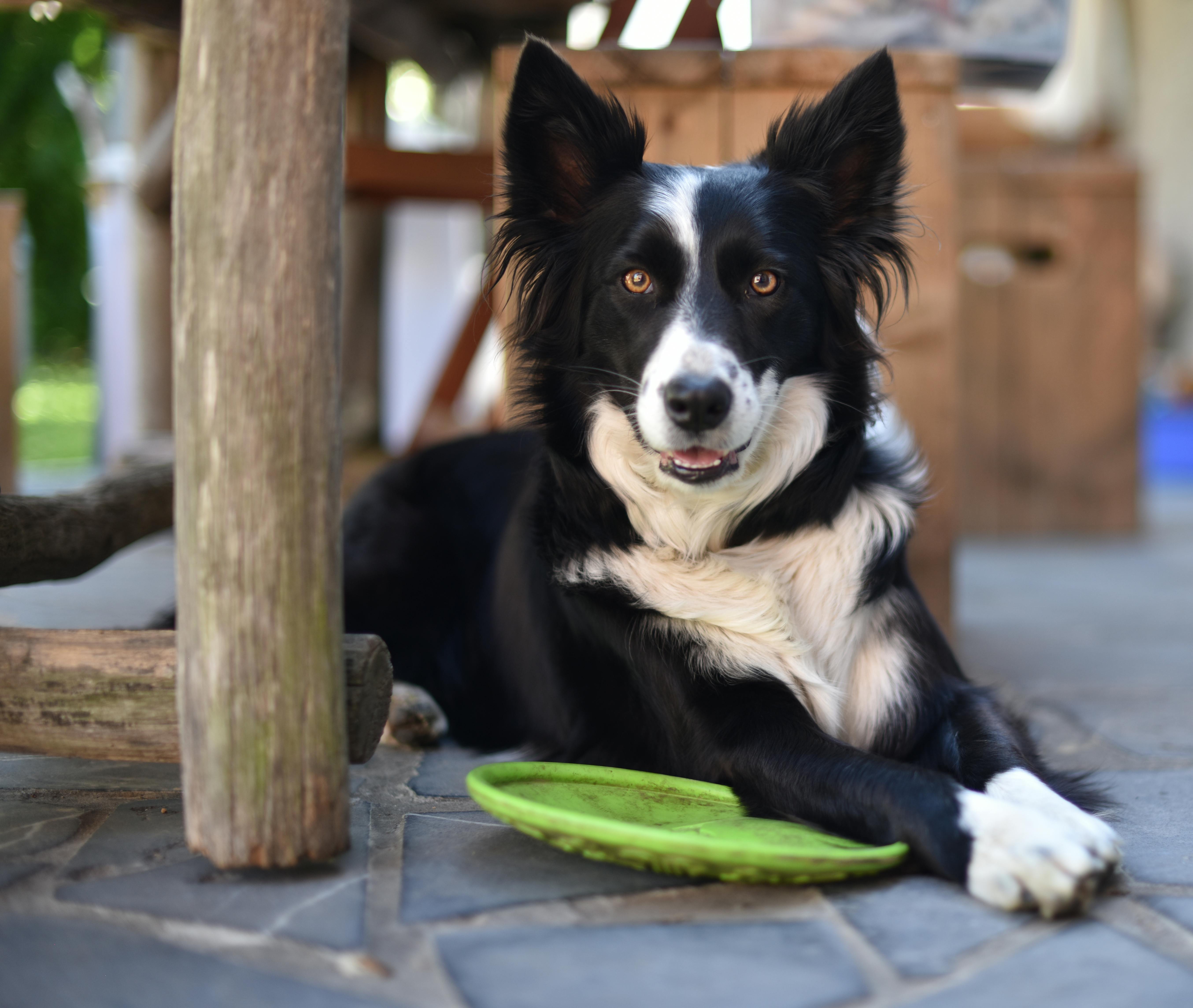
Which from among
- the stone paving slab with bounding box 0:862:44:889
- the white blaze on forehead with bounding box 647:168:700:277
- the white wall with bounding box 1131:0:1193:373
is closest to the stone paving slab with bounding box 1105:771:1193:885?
the white blaze on forehead with bounding box 647:168:700:277

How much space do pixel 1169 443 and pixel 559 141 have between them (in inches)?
346

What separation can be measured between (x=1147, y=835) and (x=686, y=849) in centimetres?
88

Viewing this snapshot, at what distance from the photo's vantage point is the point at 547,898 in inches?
61.8

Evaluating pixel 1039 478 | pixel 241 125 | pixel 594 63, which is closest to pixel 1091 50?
pixel 1039 478

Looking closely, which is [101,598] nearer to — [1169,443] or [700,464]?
[700,464]

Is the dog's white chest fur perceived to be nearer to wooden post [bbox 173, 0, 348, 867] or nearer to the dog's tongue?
the dog's tongue

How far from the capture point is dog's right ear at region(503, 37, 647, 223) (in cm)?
218

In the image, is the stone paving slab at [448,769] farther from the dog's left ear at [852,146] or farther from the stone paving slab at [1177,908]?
the dog's left ear at [852,146]

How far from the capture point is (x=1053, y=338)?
5.77 m

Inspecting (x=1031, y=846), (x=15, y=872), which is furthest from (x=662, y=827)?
(x=15, y=872)

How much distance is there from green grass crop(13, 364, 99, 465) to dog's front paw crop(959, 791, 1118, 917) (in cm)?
1076

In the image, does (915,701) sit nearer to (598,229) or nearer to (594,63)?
(598,229)

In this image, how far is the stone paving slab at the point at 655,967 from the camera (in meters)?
1.29

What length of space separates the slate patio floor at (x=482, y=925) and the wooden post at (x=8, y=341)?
2768 millimetres
